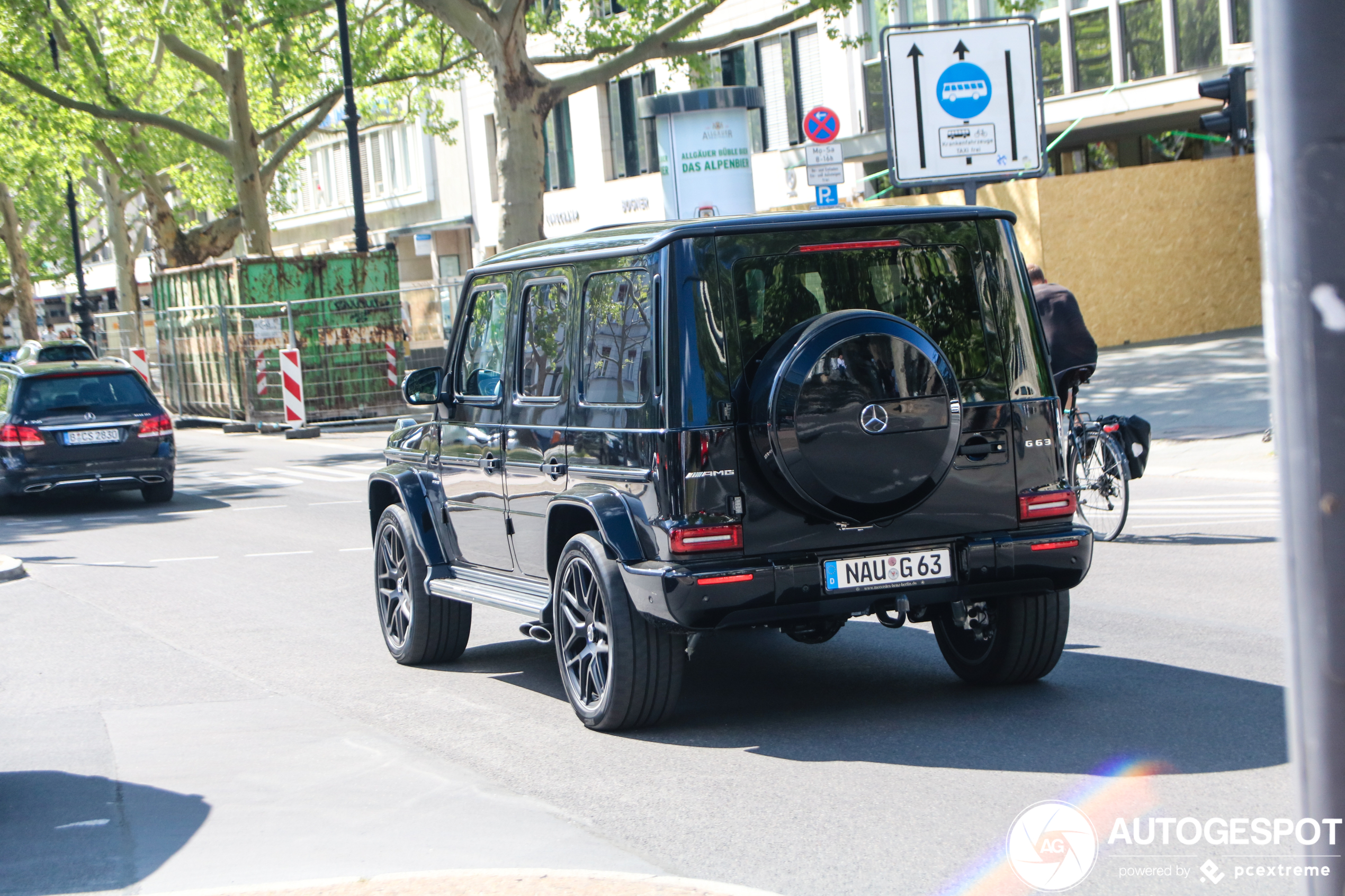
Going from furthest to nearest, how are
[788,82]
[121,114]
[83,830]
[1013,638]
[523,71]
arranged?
1. [788,82]
2. [121,114]
3. [523,71]
4. [1013,638]
5. [83,830]

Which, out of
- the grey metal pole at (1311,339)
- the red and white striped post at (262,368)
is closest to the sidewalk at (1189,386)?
the red and white striped post at (262,368)

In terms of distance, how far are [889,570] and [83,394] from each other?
13.3m

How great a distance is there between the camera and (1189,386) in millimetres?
19562

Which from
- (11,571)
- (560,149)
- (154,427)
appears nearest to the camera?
(11,571)

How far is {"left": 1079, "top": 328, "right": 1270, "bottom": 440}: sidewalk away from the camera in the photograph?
1673cm

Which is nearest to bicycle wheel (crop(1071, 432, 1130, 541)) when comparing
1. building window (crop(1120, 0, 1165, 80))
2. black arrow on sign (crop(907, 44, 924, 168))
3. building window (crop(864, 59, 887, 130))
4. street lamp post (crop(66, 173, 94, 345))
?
black arrow on sign (crop(907, 44, 924, 168))

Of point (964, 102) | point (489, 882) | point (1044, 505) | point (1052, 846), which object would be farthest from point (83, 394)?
point (1052, 846)

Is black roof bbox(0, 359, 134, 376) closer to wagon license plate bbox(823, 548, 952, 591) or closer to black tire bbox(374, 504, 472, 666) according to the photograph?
black tire bbox(374, 504, 472, 666)

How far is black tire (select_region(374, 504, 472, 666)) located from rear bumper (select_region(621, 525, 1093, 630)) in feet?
6.97

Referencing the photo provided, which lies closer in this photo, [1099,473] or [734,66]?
[1099,473]

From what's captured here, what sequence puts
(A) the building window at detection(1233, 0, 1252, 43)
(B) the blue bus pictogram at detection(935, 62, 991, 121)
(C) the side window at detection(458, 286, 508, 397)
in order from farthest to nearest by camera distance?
(A) the building window at detection(1233, 0, 1252, 43) → (B) the blue bus pictogram at detection(935, 62, 991, 121) → (C) the side window at detection(458, 286, 508, 397)

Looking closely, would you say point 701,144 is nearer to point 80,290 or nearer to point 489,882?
point 489,882

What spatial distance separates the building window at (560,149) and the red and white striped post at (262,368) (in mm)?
16347

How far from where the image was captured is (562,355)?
6727 millimetres
